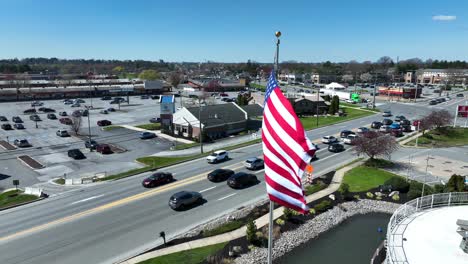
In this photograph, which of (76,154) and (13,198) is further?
(76,154)

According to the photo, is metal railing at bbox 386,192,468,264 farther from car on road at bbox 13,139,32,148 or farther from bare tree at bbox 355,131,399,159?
car on road at bbox 13,139,32,148

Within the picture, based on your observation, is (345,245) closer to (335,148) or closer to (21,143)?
(335,148)

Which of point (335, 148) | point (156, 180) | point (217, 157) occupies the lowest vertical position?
point (156, 180)

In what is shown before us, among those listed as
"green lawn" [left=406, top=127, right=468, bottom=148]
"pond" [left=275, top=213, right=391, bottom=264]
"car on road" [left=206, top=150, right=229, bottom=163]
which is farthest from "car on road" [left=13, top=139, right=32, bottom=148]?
"green lawn" [left=406, top=127, right=468, bottom=148]

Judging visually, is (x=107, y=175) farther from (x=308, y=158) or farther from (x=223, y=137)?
(x=308, y=158)

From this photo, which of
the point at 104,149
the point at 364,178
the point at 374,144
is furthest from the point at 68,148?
the point at 374,144

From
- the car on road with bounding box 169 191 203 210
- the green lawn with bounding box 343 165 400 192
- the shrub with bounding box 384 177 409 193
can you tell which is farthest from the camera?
the green lawn with bounding box 343 165 400 192

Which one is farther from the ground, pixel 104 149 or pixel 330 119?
pixel 330 119
